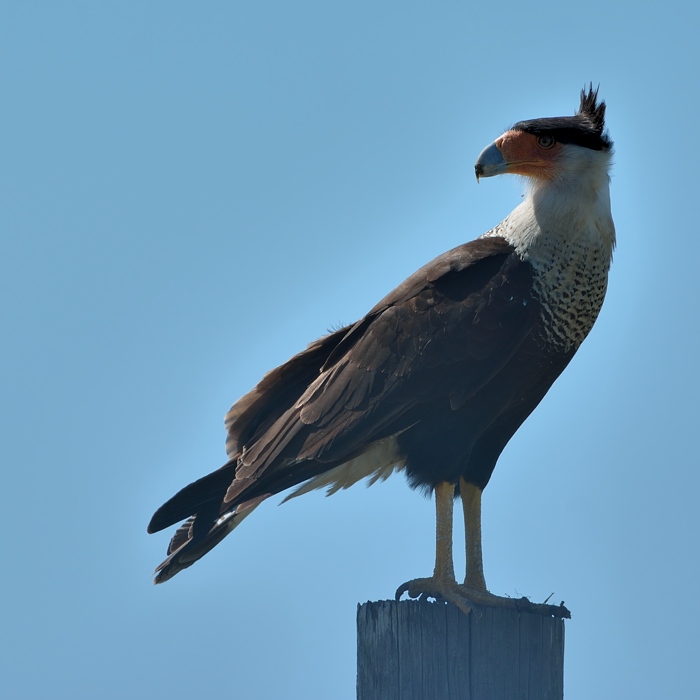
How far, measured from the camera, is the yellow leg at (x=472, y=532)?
4.99 m

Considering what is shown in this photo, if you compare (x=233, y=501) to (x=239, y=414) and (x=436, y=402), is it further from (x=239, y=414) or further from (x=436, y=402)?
(x=436, y=402)

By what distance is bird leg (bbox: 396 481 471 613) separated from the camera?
437 centimetres

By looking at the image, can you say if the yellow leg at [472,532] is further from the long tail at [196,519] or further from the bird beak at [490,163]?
the bird beak at [490,163]

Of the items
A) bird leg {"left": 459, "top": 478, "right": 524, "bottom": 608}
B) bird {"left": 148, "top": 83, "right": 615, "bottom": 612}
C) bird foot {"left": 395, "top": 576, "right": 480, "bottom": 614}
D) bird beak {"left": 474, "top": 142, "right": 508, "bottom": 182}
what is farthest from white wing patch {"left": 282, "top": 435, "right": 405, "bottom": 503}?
bird beak {"left": 474, "top": 142, "right": 508, "bottom": 182}

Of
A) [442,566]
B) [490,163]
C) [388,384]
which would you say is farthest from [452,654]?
[490,163]

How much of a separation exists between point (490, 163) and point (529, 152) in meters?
0.18

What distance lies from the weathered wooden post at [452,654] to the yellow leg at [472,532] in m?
1.17

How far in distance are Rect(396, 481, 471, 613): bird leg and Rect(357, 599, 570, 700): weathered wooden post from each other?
0.35 meters

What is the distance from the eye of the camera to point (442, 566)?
179 inches

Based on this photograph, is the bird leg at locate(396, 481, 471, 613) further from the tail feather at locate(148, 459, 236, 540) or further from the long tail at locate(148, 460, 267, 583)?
the tail feather at locate(148, 459, 236, 540)

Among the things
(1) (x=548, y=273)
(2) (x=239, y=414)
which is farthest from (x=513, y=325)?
(2) (x=239, y=414)

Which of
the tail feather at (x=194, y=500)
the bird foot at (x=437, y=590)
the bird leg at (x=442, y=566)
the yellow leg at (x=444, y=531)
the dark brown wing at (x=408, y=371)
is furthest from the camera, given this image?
the tail feather at (x=194, y=500)

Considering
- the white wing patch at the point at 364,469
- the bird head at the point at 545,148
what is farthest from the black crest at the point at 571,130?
the white wing patch at the point at 364,469

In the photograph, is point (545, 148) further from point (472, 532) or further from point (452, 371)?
point (472, 532)
